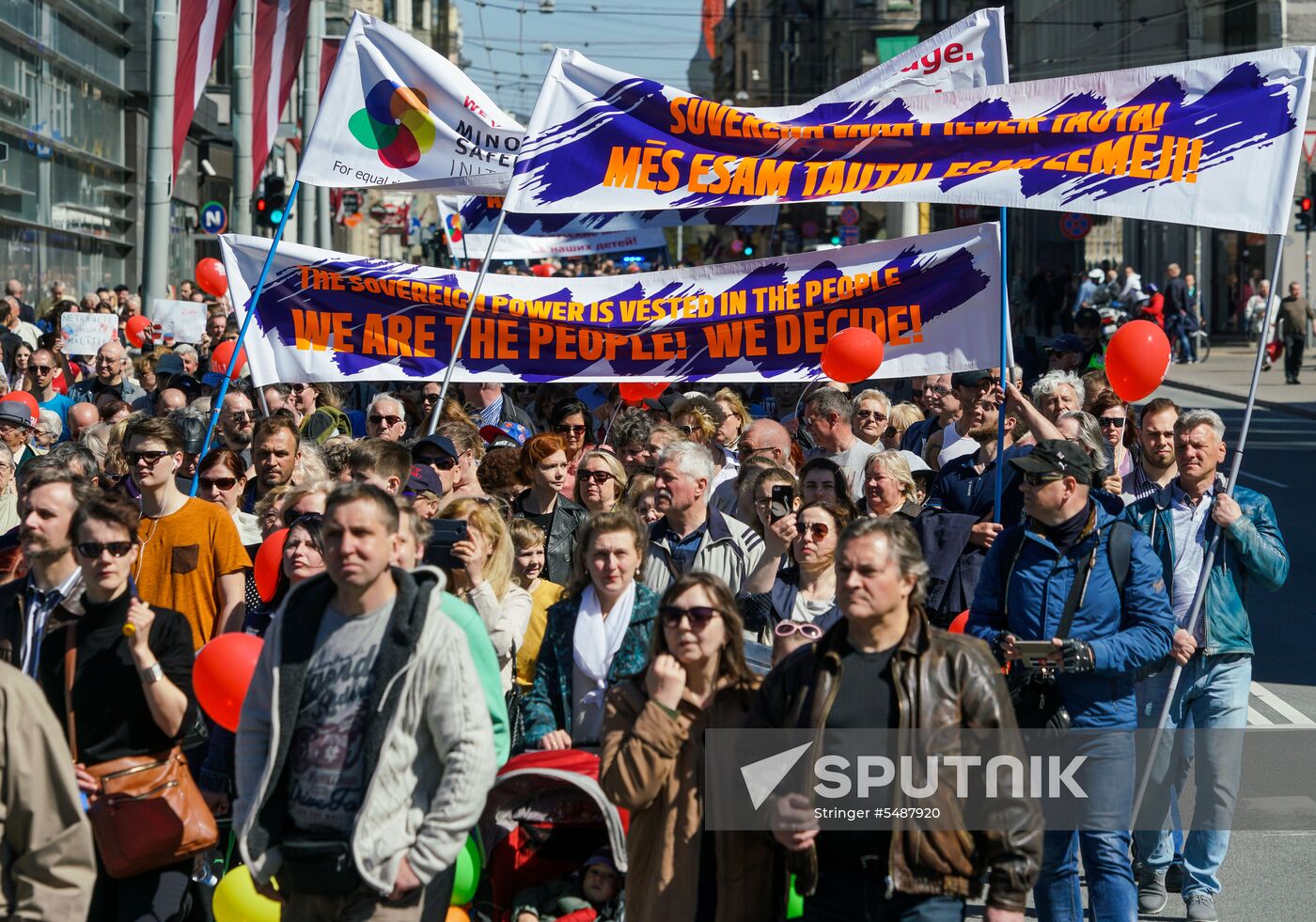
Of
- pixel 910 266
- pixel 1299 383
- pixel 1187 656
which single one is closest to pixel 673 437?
pixel 910 266

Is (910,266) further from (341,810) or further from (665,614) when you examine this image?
(341,810)

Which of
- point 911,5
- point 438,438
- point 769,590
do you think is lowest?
point 769,590

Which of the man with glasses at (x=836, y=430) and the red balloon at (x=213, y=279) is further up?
the red balloon at (x=213, y=279)

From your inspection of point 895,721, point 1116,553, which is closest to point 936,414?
point 1116,553

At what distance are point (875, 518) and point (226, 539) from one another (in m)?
2.81

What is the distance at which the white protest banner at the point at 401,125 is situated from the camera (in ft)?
32.8

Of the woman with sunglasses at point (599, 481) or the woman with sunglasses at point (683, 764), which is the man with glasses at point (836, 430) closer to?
the woman with sunglasses at point (599, 481)

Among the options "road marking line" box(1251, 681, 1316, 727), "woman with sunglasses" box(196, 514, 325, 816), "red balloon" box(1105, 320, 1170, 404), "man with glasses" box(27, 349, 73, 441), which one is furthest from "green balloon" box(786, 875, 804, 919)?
"man with glasses" box(27, 349, 73, 441)

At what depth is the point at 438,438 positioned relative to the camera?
8445mm

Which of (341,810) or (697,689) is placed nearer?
(341,810)

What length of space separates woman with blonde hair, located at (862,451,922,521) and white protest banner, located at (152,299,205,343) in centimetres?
1018

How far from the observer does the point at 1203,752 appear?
23.4 ft

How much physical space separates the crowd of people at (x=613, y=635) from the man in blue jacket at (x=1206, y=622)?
0.01 m

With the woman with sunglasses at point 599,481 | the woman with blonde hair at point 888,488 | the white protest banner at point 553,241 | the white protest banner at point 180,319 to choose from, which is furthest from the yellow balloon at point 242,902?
the white protest banner at point 553,241
